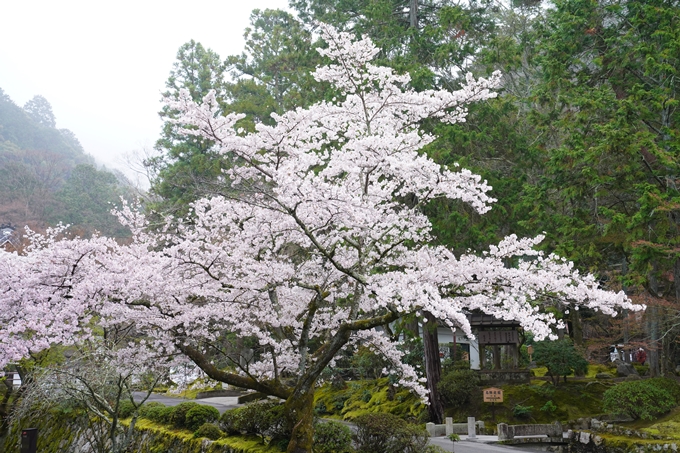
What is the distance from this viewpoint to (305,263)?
8.45 meters

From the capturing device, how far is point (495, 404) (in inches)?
555

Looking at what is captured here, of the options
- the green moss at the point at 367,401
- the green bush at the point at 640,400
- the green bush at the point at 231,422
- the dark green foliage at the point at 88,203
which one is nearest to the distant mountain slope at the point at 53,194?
the dark green foliage at the point at 88,203

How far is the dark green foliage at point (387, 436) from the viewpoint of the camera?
25.9 feet

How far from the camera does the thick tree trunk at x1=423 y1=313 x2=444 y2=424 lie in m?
13.7

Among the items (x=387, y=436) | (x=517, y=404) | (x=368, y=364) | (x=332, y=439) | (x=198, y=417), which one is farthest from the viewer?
(x=368, y=364)

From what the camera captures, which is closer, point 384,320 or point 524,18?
point 384,320

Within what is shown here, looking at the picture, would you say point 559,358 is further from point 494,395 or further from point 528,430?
point 528,430

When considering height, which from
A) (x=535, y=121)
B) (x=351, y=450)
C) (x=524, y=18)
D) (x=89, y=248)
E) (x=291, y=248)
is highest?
(x=524, y=18)

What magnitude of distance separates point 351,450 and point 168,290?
3774mm

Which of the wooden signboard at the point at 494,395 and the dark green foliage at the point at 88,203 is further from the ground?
the dark green foliage at the point at 88,203

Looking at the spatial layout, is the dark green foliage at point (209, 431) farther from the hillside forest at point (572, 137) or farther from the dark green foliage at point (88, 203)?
the dark green foliage at point (88, 203)

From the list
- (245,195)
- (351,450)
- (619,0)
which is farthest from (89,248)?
(619,0)

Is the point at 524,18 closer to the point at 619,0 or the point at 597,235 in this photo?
the point at 619,0

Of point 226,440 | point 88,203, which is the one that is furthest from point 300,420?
point 88,203
